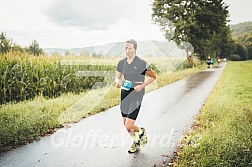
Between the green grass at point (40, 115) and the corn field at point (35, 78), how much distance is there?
555 millimetres

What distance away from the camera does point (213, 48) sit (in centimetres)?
2962

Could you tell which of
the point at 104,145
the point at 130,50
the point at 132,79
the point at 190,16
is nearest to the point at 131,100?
the point at 132,79

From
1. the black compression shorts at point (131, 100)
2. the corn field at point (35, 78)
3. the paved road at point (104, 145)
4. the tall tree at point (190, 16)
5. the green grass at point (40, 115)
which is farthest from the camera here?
the tall tree at point (190, 16)

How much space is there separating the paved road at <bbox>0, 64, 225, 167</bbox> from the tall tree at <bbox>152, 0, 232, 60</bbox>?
1611cm

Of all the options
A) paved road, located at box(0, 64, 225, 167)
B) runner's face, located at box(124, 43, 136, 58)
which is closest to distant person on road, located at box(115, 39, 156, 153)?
runner's face, located at box(124, 43, 136, 58)

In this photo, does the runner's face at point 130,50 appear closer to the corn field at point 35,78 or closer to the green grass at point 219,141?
the green grass at point 219,141

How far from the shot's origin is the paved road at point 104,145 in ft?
12.7

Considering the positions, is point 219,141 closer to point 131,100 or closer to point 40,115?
point 131,100

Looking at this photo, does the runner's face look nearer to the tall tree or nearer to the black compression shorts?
the black compression shorts

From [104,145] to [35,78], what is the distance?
5.09 m

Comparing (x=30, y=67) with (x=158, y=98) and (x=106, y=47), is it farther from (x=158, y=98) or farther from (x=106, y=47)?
(x=158, y=98)

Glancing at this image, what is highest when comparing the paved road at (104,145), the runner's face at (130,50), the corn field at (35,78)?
the runner's face at (130,50)

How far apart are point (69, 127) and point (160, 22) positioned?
59.1ft

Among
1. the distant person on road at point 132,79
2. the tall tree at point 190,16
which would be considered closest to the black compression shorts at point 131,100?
the distant person on road at point 132,79
